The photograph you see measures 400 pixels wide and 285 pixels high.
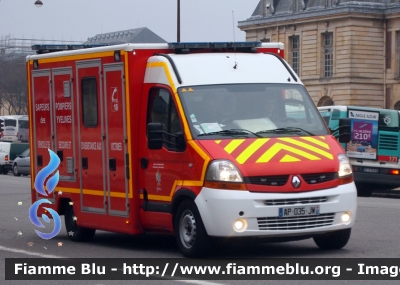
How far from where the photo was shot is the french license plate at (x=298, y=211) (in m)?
10.5

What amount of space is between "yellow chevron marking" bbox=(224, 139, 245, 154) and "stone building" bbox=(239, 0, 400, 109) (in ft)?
192

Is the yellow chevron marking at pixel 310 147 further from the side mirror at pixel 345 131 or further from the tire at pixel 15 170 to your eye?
the tire at pixel 15 170

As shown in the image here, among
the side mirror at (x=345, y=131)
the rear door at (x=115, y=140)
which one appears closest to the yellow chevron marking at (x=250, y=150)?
the side mirror at (x=345, y=131)

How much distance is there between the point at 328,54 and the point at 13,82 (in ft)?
133

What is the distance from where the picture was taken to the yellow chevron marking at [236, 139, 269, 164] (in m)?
10.5

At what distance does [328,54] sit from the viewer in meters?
70.8

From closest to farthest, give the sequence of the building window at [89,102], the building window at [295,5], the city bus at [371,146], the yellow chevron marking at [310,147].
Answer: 1. the yellow chevron marking at [310,147]
2. the building window at [89,102]
3. the city bus at [371,146]
4. the building window at [295,5]

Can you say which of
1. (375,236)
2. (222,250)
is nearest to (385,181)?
(375,236)

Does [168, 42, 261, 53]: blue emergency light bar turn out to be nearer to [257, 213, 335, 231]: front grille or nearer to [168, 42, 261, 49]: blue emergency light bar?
[168, 42, 261, 49]: blue emergency light bar

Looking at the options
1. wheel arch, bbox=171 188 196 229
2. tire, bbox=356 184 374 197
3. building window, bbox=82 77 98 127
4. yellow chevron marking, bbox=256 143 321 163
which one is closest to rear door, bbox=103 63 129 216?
building window, bbox=82 77 98 127

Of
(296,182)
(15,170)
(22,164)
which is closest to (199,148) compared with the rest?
(296,182)

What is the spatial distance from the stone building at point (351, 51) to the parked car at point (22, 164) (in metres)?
29.4

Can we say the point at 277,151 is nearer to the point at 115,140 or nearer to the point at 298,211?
the point at 298,211

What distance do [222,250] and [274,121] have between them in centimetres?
175
